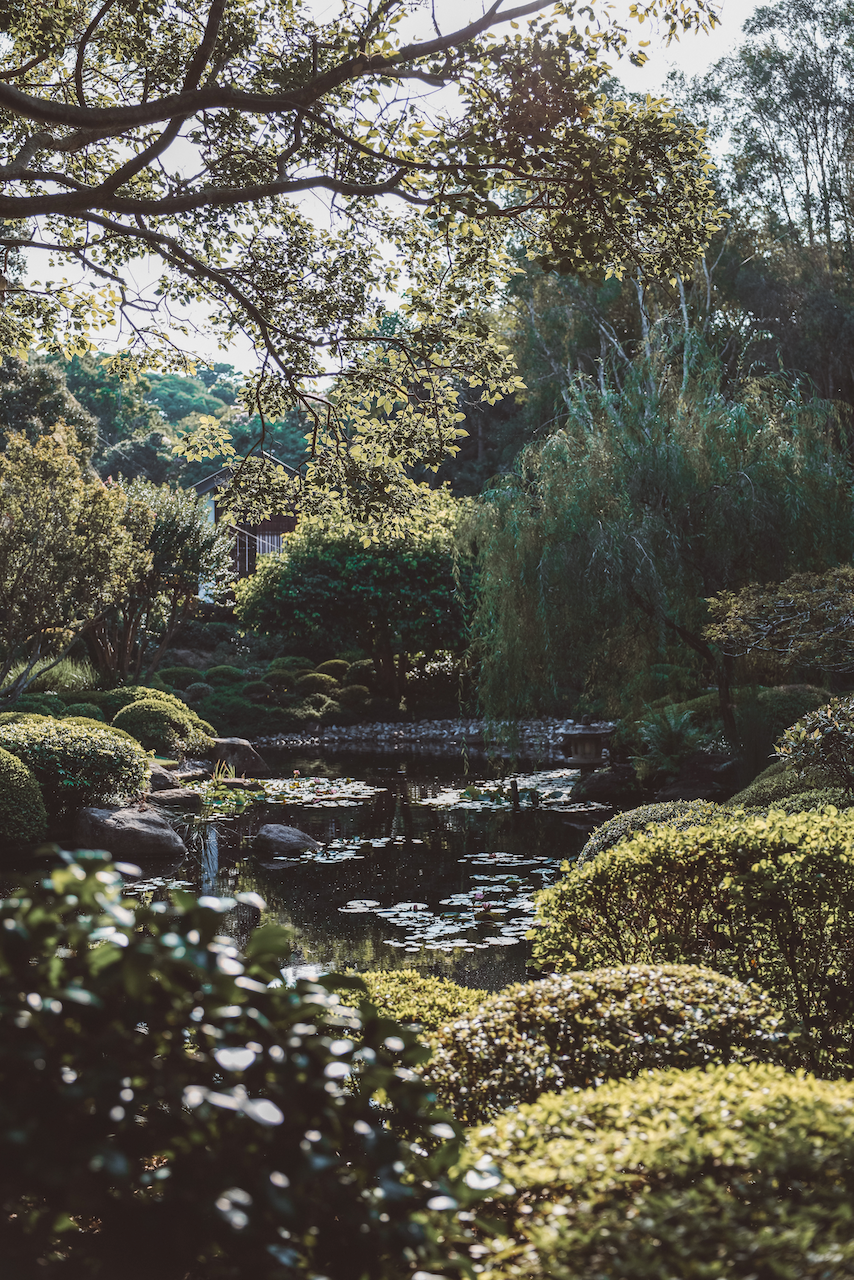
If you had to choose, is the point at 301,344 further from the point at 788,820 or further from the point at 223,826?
the point at 223,826

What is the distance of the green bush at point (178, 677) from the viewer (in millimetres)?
26406

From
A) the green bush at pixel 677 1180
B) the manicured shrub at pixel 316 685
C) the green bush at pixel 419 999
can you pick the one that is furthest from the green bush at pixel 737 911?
the manicured shrub at pixel 316 685

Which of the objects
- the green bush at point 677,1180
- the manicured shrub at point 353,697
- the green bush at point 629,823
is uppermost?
the manicured shrub at point 353,697

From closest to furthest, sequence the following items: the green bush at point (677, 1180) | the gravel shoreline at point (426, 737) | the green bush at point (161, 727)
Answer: the green bush at point (677, 1180) < the green bush at point (161, 727) < the gravel shoreline at point (426, 737)

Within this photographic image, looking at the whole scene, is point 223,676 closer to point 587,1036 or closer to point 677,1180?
point 587,1036

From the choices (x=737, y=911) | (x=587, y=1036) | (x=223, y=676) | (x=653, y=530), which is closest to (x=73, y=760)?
(x=653, y=530)

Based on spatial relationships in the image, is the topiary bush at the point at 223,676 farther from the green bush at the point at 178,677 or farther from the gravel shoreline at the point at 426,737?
the gravel shoreline at the point at 426,737

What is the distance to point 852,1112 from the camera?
209 cm

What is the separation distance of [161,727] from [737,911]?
14553 mm

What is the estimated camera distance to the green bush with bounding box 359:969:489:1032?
3469 millimetres

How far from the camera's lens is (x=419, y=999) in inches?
144

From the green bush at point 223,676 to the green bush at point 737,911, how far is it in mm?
23369

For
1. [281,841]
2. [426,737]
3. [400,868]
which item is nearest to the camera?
[400,868]

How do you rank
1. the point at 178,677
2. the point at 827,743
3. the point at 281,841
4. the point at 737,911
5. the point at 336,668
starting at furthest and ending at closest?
the point at 336,668 < the point at 178,677 < the point at 281,841 < the point at 827,743 < the point at 737,911
